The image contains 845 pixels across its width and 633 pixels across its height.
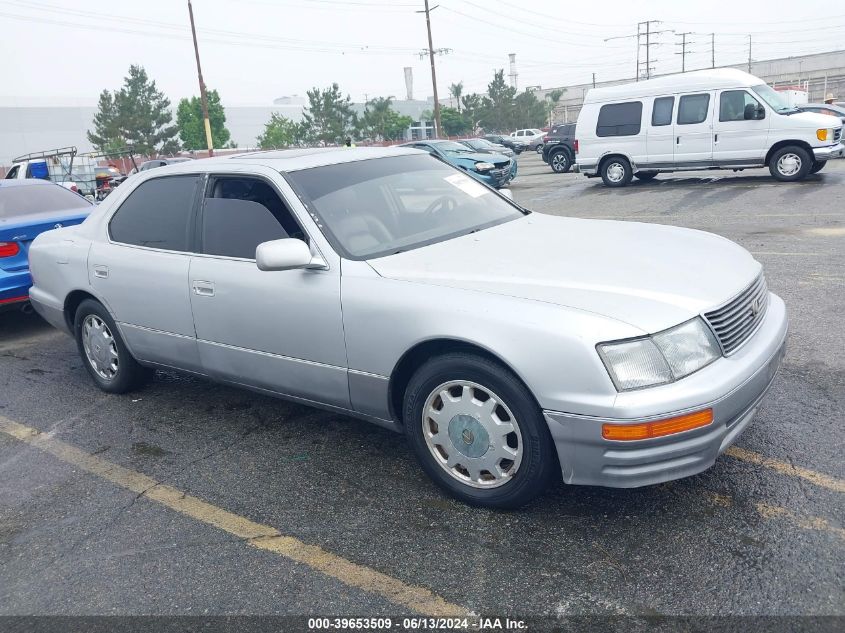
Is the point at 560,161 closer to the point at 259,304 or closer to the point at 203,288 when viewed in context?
the point at 203,288

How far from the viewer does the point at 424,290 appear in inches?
125

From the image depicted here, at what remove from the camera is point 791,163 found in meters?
14.2

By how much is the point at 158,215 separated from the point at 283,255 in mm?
1504

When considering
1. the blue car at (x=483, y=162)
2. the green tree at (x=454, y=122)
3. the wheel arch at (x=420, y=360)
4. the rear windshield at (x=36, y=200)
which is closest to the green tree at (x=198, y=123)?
the green tree at (x=454, y=122)

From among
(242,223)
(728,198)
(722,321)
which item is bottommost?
(728,198)

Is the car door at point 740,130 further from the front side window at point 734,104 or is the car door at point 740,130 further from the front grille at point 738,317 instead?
the front grille at point 738,317

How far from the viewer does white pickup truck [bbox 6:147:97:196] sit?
2217cm

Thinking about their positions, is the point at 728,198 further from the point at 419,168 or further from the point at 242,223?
the point at 242,223

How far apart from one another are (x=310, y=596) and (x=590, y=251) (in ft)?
6.51

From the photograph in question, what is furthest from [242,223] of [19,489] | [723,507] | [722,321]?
[723,507]

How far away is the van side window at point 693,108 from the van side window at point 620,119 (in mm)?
873

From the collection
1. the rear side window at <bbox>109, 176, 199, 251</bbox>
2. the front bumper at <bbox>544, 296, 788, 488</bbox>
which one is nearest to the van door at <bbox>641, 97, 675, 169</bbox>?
the rear side window at <bbox>109, 176, 199, 251</bbox>

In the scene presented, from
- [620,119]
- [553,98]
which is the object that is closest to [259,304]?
[620,119]

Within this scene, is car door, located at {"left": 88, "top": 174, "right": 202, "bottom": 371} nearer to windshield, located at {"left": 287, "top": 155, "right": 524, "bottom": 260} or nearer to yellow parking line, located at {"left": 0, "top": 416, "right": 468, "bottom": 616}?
yellow parking line, located at {"left": 0, "top": 416, "right": 468, "bottom": 616}
